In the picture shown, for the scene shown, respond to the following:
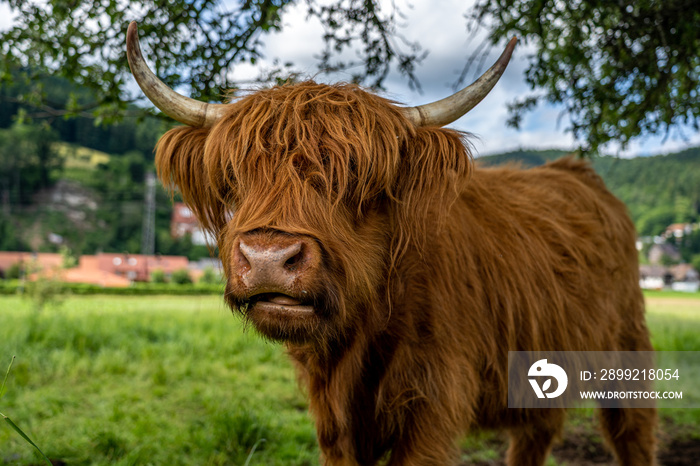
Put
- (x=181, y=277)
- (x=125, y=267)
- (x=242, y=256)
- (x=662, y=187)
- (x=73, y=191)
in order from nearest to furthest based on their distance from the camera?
(x=242, y=256) → (x=662, y=187) → (x=181, y=277) → (x=125, y=267) → (x=73, y=191)

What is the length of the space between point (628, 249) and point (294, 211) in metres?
3.26

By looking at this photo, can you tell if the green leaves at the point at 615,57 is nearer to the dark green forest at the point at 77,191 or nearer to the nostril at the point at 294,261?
the nostril at the point at 294,261

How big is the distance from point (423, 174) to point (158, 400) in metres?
4.27

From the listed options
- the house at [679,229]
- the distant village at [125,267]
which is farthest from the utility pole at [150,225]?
the house at [679,229]

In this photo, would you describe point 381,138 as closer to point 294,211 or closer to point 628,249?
point 294,211

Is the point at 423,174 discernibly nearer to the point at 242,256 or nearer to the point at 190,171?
the point at 242,256

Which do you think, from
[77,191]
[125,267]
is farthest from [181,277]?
[77,191]

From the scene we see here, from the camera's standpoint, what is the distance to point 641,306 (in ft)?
12.4

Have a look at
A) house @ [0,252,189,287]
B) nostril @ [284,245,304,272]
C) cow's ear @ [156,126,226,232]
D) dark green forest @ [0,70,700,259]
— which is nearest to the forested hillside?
cow's ear @ [156,126,226,232]

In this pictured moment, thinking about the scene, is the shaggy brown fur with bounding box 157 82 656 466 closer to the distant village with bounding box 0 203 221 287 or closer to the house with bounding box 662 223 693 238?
the house with bounding box 662 223 693 238

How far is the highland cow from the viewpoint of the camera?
5.55 feet

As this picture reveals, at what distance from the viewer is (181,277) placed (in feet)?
142

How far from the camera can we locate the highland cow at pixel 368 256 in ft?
5.55

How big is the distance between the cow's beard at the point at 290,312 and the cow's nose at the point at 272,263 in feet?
0.29
